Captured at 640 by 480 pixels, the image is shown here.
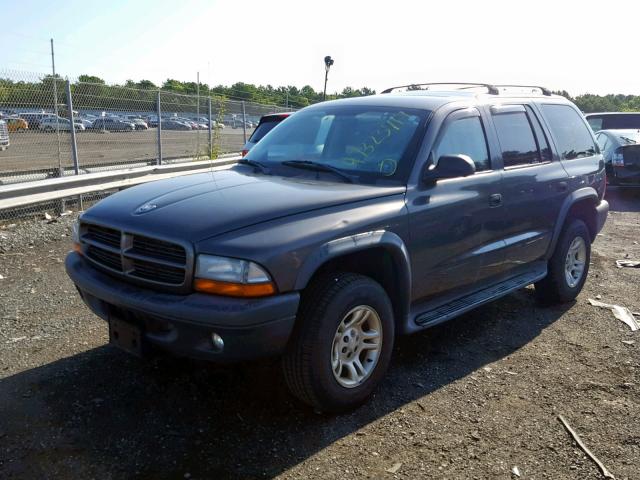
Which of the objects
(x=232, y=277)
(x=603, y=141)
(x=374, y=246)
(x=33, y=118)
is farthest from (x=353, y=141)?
(x=603, y=141)

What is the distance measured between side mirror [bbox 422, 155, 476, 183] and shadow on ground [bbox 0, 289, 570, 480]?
134cm

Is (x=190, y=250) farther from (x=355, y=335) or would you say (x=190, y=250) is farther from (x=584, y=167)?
(x=584, y=167)

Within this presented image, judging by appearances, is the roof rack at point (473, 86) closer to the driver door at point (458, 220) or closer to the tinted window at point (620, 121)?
the driver door at point (458, 220)

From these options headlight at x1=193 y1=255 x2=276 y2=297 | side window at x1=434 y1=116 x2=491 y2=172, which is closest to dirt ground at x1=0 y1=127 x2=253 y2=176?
headlight at x1=193 y1=255 x2=276 y2=297

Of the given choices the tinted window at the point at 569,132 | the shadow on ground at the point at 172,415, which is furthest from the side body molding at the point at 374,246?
the tinted window at the point at 569,132

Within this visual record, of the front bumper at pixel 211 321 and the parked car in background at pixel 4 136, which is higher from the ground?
the parked car in background at pixel 4 136

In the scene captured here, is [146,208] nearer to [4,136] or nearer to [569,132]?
[569,132]

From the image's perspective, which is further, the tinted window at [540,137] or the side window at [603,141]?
the side window at [603,141]

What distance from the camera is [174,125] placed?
12.4 meters

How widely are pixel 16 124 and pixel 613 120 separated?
13.2m

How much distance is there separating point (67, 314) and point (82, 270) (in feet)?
4.64

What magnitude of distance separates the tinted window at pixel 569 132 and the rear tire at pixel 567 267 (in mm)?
661

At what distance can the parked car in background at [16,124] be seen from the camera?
8.31 metres

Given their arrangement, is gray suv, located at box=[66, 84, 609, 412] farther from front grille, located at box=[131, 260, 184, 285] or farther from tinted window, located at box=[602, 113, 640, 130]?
tinted window, located at box=[602, 113, 640, 130]
